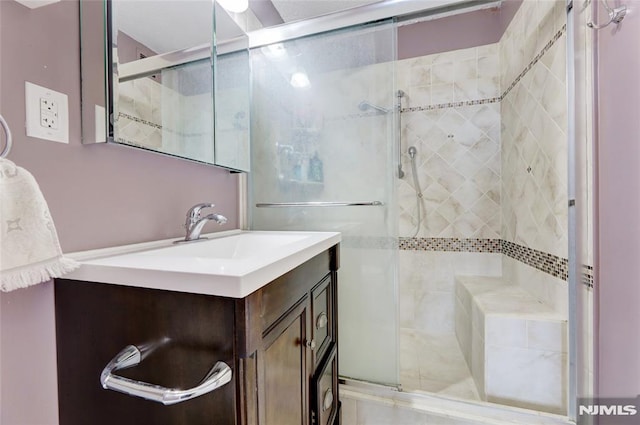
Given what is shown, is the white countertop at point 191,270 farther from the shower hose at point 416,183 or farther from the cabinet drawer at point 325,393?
the shower hose at point 416,183

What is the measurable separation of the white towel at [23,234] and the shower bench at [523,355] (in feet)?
5.32

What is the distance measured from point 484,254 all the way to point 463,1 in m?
1.62

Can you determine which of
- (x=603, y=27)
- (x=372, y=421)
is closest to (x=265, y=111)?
(x=603, y=27)

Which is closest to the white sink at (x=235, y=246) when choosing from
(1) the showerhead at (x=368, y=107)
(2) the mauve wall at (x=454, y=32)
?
(1) the showerhead at (x=368, y=107)

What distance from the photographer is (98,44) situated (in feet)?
2.41

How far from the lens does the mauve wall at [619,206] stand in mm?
905

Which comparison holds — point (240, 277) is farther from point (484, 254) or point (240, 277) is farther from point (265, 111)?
point (484, 254)

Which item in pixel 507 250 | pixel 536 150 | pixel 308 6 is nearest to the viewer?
pixel 536 150

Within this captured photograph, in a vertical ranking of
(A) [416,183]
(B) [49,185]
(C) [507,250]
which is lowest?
(C) [507,250]

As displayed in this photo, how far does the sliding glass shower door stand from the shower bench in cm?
46

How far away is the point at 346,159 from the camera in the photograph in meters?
1.38

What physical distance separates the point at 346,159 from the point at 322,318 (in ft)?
2.48

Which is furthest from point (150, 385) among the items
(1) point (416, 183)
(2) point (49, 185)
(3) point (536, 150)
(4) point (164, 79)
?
(1) point (416, 183)

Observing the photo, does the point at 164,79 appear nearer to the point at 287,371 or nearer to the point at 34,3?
the point at 34,3
